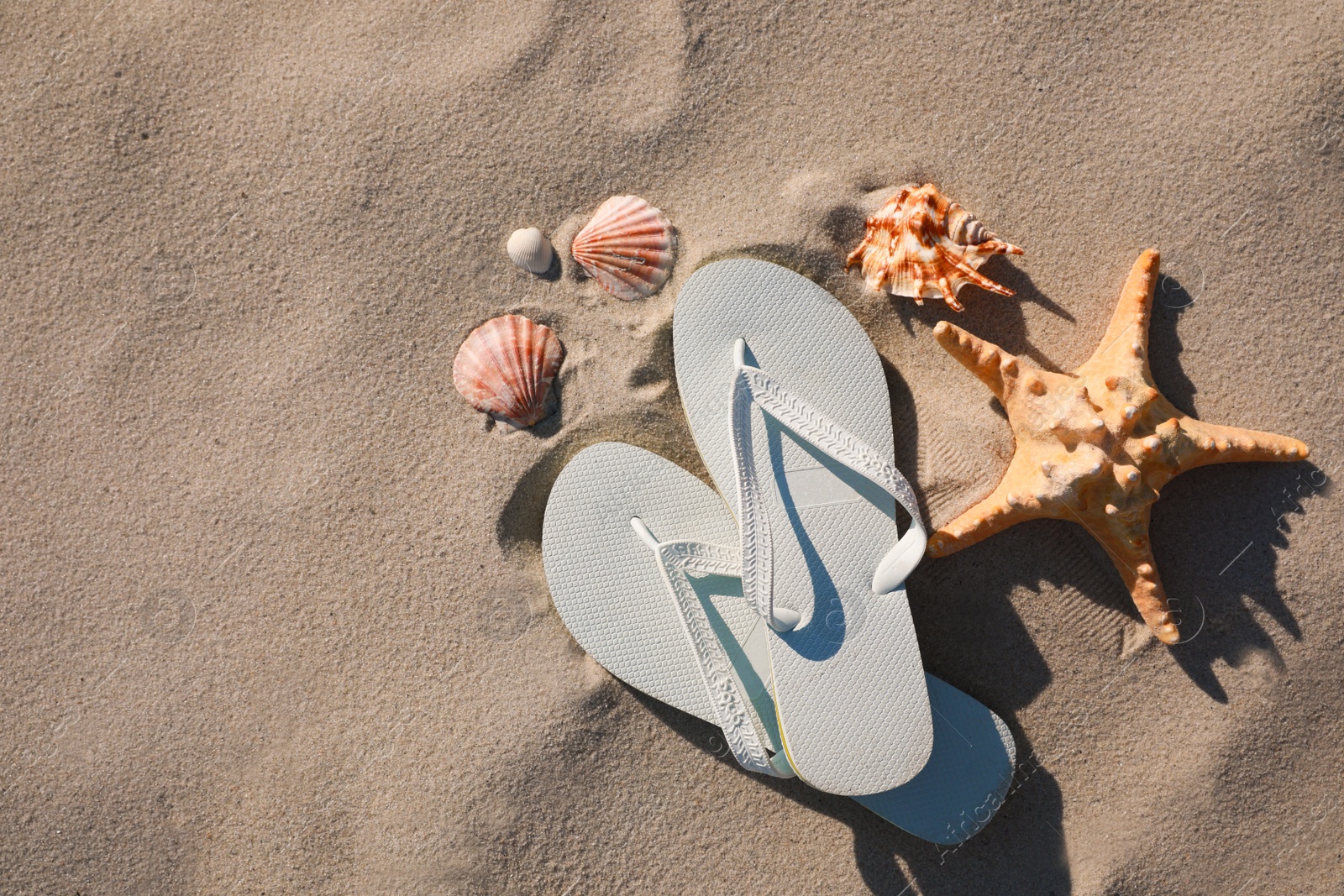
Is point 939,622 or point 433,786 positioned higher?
point 939,622

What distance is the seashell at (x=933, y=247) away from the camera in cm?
261

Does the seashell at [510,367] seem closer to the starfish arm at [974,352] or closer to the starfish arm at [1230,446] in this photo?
the starfish arm at [974,352]

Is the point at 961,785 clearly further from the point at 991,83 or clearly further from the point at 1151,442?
the point at 991,83

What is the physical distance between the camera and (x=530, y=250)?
2719 millimetres

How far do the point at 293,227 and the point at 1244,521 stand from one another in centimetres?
339

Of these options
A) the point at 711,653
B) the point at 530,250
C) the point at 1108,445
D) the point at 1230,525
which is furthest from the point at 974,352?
the point at 530,250

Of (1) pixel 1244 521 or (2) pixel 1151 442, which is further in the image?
(1) pixel 1244 521

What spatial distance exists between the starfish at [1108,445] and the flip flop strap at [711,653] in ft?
2.51

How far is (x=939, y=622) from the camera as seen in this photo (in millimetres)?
2812

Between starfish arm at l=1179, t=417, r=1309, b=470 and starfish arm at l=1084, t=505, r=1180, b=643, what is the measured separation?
220 mm

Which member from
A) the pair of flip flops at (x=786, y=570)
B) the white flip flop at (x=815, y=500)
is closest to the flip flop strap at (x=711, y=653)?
the pair of flip flops at (x=786, y=570)

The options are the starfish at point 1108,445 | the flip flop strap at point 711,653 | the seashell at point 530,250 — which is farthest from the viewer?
the seashell at point 530,250

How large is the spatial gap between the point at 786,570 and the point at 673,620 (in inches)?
16.9

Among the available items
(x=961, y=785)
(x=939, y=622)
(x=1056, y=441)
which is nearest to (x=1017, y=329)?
(x=1056, y=441)
